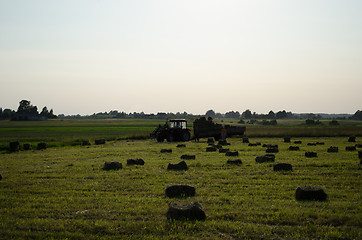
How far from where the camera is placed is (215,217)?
791 centimetres

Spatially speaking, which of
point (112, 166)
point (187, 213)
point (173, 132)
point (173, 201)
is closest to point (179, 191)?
point (173, 201)

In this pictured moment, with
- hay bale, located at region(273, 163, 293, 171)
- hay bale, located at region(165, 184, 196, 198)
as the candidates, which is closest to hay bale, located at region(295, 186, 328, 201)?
hay bale, located at region(165, 184, 196, 198)

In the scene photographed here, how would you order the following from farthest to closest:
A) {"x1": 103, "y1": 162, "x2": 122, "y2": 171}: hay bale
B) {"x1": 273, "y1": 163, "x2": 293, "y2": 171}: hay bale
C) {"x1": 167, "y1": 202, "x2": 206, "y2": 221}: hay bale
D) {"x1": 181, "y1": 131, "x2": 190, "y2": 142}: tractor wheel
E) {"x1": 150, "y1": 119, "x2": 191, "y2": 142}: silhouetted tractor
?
{"x1": 181, "y1": 131, "x2": 190, "y2": 142}: tractor wheel → {"x1": 150, "y1": 119, "x2": 191, "y2": 142}: silhouetted tractor → {"x1": 103, "y1": 162, "x2": 122, "y2": 171}: hay bale → {"x1": 273, "y1": 163, "x2": 293, "y2": 171}: hay bale → {"x1": 167, "y1": 202, "x2": 206, "y2": 221}: hay bale

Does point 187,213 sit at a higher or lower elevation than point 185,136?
lower

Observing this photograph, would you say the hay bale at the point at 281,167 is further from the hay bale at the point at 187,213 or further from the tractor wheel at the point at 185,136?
the tractor wheel at the point at 185,136

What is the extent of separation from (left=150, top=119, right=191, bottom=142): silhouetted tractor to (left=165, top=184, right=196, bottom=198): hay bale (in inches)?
1043

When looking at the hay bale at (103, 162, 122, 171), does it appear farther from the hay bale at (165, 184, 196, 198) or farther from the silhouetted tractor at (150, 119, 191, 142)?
the silhouetted tractor at (150, 119, 191, 142)

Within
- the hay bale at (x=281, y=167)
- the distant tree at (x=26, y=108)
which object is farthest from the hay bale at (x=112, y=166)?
the distant tree at (x=26, y=108)

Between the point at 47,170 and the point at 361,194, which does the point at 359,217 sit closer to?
the point at 361,194

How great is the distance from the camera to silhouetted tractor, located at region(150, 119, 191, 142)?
3675 cm

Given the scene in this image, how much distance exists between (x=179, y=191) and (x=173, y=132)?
27.2 m

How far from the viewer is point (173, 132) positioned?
1468 inches

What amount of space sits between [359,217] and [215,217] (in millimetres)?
3195

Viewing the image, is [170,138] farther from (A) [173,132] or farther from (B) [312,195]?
(B) [312,195]
